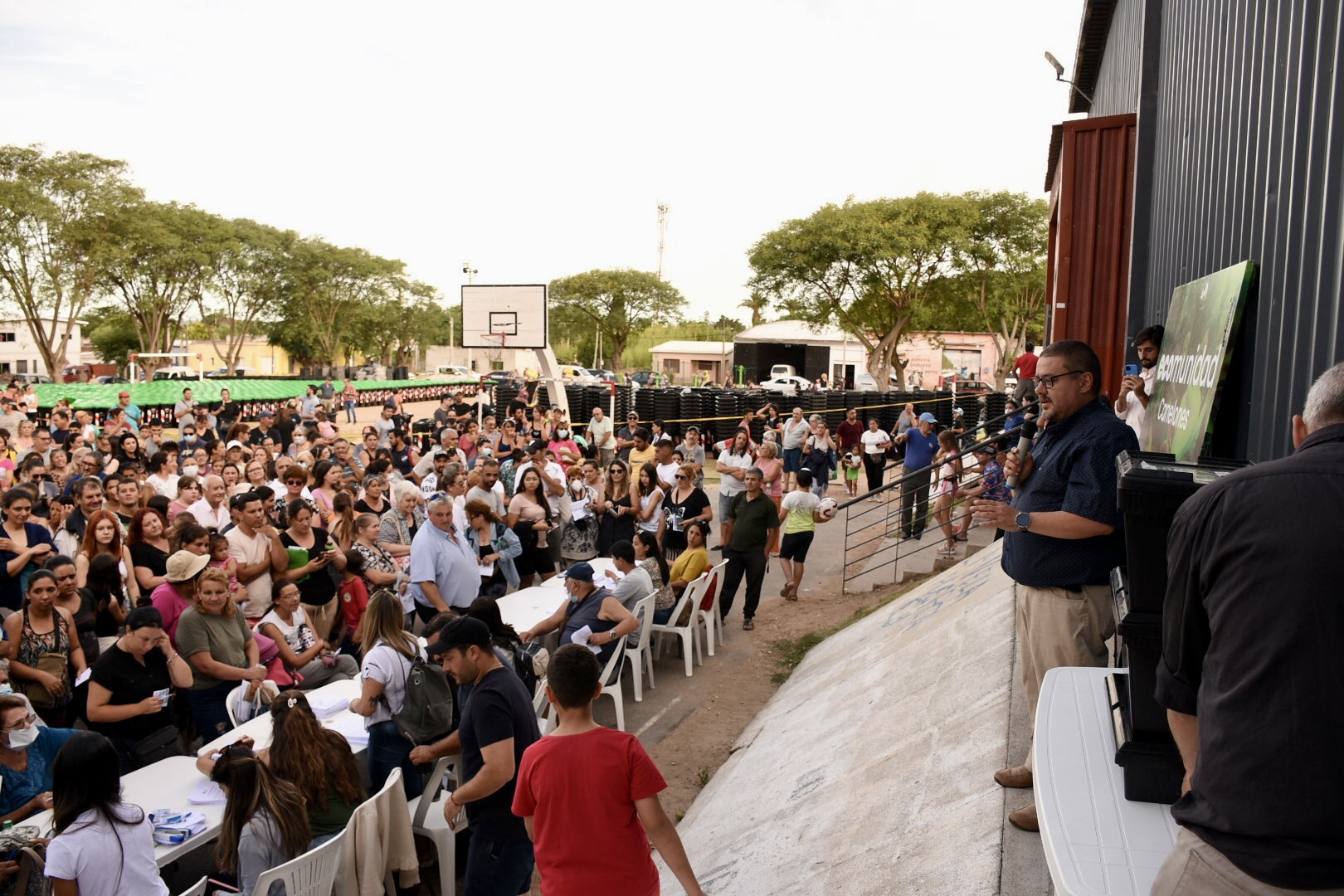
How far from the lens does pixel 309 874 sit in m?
3.87

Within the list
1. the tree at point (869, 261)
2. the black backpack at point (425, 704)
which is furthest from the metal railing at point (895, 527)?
the tree at point (869, 261)

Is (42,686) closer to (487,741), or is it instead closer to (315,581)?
(315,581)

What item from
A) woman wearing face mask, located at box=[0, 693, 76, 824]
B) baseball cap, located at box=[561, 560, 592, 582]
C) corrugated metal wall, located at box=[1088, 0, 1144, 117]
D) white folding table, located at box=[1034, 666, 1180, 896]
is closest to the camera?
white folding table, located at box=[1034, 666, 1180, 896]

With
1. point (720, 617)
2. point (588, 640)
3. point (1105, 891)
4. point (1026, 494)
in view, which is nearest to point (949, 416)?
point (720, 617)

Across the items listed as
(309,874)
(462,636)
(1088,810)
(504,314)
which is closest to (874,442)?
(462,636)

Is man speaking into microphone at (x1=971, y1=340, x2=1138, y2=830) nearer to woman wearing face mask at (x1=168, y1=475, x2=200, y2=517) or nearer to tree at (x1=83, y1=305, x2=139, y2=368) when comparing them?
woman wearing face mask at (x1=168, y1=475, x2=200, y2=517)

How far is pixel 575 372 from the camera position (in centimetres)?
5088

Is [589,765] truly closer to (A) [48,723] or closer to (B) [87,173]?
(A) [48,723]

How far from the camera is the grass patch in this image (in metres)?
8.39

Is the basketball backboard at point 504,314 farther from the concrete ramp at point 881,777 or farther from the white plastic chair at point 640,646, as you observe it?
the concrete ramp at point 881,777

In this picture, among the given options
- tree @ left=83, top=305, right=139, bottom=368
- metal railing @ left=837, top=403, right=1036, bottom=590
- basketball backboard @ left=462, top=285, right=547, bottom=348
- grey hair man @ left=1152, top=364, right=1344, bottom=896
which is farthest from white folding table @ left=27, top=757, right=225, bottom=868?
tree @ left=83, top=305, right=139, bottom=368

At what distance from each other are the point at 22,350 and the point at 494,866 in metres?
97.5

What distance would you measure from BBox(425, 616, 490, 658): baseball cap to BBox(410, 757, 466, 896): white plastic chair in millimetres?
1037

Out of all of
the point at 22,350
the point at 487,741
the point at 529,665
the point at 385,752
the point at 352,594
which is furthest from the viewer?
the point at 22,350
